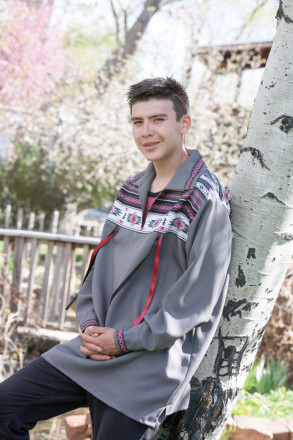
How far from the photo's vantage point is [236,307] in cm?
236

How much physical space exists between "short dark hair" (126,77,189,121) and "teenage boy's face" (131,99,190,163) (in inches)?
0.8

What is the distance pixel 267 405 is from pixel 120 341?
249cm

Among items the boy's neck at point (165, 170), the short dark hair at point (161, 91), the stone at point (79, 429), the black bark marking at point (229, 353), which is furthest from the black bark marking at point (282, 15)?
the stone at point (79, 429)

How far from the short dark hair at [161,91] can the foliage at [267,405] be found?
7.98ft

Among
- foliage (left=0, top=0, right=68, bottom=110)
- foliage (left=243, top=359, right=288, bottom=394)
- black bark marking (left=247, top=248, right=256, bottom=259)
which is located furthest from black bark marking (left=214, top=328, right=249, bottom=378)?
foliage (left=0, top=0, right=68, bottom=110)

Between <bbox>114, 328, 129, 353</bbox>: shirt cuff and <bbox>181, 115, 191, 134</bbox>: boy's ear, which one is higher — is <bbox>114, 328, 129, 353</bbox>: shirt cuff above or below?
below

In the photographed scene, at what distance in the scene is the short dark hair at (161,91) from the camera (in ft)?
7.56

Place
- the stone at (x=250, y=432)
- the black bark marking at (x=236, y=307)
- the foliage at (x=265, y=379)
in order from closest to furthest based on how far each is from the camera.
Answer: the black bark marking at (x=236, y=307)
the stone at (x=250, y=432)
the foliage at (x=265, y=379)

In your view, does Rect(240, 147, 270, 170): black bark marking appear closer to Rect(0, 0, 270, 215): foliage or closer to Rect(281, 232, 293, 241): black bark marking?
Rect(281, 232, 293, 241): black bark marking

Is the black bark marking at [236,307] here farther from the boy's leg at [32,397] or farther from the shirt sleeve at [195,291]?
the boy's leg at [32,397]

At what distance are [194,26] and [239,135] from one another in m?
2.82

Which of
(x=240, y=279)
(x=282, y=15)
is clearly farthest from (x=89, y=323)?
(x=282, y=15)

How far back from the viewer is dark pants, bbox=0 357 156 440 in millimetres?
2234

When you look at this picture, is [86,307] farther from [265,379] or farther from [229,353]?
[265,379]
